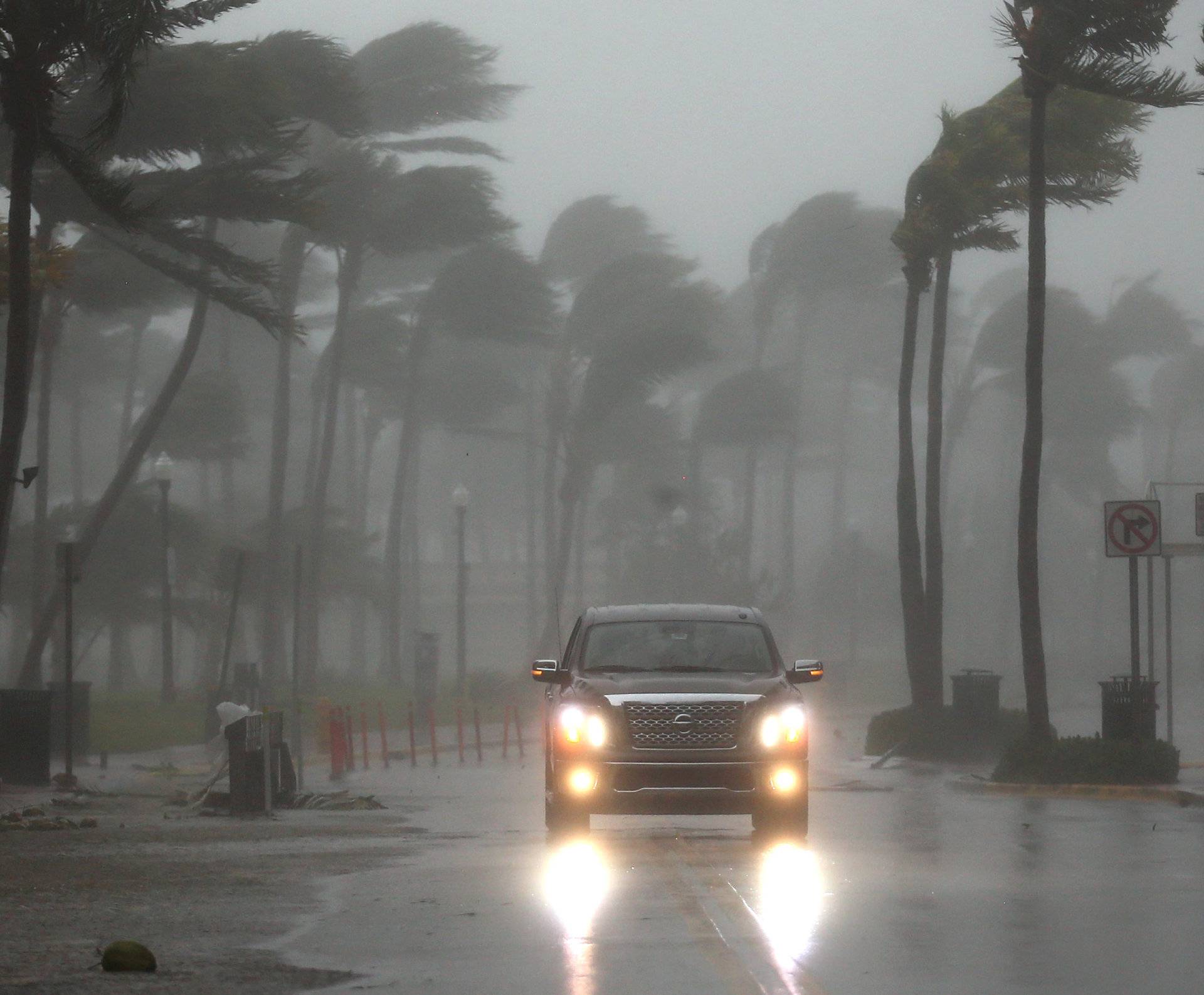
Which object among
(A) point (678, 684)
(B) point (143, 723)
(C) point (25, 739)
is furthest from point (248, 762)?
(B) point (143, 723)

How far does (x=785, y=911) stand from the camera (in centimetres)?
1183

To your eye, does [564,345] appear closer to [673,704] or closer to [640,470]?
[640,470]

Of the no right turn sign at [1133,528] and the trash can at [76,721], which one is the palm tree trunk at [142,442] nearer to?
the trash can at [76,721]

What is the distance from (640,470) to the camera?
304 feet

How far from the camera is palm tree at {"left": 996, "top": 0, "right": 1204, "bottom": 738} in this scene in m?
23.8

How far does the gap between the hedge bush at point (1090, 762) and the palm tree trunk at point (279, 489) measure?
3090cm

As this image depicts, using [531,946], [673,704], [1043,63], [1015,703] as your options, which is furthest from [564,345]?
[531,946]

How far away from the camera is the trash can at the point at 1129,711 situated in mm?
23734

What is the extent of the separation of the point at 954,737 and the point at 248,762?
42.2ft

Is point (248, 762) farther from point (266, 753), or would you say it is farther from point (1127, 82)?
point (1127, 82)

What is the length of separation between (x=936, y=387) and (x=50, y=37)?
1561 cm

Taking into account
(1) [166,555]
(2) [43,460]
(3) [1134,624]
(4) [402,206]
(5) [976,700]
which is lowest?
(5) [976,700]

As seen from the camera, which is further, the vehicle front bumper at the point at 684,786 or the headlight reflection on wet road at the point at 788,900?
the vehicle front bumper at the point at 684,786

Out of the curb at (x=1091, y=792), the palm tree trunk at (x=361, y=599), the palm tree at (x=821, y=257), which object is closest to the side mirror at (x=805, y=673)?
the curb at (x=1091, y=792)
